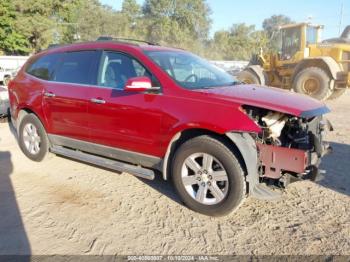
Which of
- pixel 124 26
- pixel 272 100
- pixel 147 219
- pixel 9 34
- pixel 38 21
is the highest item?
pixel 124 26

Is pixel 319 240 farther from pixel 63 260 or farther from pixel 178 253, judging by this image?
pixel 63 260

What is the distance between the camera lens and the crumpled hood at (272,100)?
3498mm

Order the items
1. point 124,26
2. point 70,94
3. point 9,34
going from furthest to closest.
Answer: point 124,26 → point 9,34 → point 70,94

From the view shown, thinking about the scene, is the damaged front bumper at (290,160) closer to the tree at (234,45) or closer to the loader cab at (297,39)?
the loader cab at (297,39)

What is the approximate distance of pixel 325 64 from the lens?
1202 cm

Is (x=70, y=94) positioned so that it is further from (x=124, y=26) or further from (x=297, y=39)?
(x=124, y=26)

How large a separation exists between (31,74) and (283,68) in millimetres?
10410

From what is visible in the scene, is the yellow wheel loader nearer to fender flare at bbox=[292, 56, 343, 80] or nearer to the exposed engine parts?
fender flare at bbox=[292, 56, 343, 80]

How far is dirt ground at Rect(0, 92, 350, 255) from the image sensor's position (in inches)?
128

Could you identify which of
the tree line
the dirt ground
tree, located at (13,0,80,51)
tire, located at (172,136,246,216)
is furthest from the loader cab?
tree, located at (13,0,80,51)

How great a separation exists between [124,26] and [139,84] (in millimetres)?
52225

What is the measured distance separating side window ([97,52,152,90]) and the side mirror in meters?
0.29

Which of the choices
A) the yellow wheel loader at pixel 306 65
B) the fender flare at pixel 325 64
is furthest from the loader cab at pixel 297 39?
the fender flare at pixel 325 64

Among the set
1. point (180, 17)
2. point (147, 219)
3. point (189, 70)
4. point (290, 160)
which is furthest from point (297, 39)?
point (180, 17)
